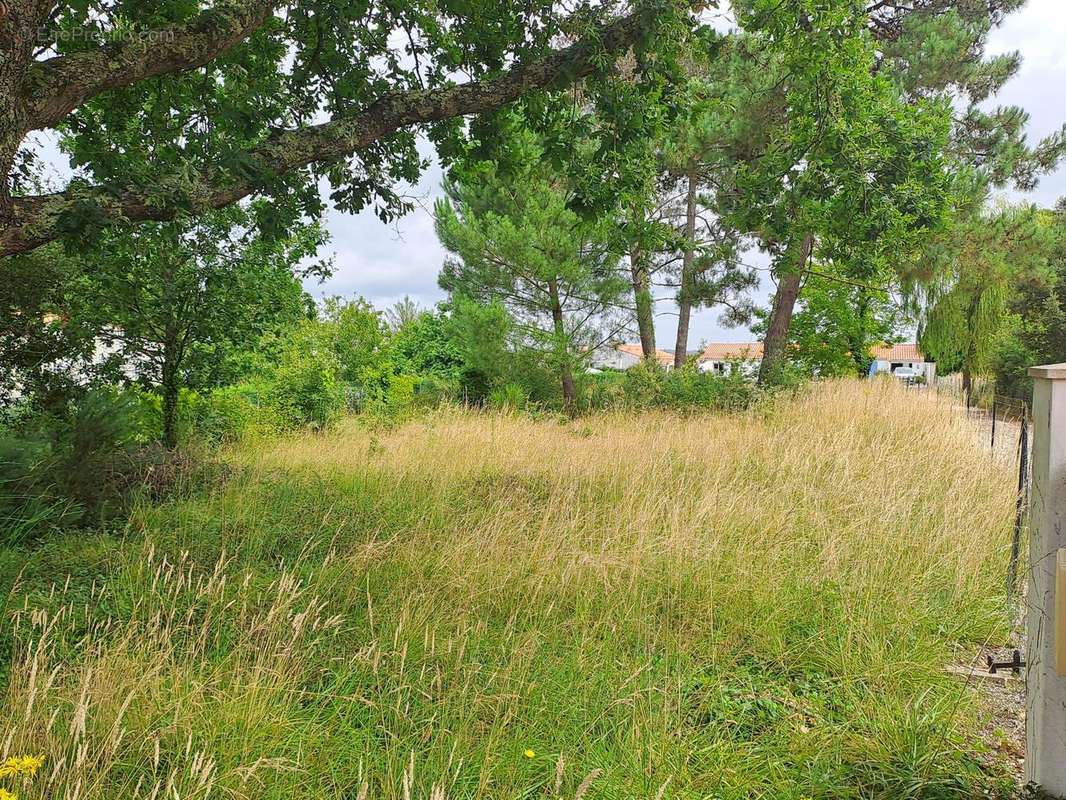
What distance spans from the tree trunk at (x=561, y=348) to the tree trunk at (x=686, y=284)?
2.81 meters

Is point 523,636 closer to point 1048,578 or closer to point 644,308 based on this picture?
point 1048,578

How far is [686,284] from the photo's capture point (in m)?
16.9

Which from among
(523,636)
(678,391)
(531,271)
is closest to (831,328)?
(678,391)

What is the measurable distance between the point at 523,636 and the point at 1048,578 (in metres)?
1.94

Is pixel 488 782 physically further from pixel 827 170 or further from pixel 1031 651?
pixel 827 170

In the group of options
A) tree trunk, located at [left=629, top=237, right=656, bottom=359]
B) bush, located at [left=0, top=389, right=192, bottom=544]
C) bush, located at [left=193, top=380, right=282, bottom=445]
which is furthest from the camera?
tree trunk, located at [left=629, top=237, right=656, bottom=359]

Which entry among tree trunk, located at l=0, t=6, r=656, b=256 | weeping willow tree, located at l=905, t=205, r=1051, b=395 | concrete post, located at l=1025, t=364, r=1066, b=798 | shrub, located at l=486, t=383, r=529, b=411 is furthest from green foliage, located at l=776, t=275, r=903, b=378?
concrete post, located at l=1025, t=364, r=1066, b=798

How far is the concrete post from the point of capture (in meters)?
1.75

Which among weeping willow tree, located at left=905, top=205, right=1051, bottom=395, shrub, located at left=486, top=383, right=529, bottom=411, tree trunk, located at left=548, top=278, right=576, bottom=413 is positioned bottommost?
shrub, located at left=486, top=383, right=529, bottom=411

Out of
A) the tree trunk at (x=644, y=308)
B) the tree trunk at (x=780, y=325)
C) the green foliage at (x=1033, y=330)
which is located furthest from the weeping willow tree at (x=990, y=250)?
the tree trunk at (x=644, y=308)

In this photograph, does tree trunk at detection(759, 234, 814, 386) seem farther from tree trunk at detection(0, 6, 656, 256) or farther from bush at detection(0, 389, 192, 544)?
bush at detection(0, 389, 192, 544)

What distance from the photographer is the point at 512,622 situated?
10.2 ft

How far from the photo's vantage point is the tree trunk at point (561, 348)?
1548 cm

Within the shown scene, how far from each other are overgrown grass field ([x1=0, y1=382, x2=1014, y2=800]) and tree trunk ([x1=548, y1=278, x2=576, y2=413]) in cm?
936
